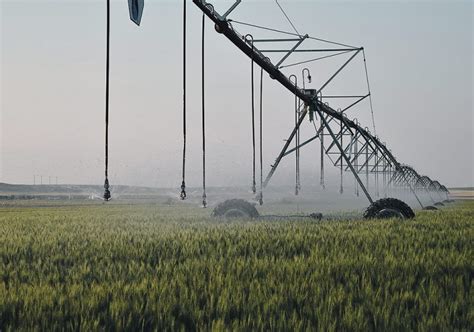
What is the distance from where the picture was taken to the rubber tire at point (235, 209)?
1491 cm

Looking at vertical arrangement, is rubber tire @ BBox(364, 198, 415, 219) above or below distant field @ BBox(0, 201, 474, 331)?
above

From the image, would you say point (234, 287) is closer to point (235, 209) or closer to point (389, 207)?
point (235, 209)

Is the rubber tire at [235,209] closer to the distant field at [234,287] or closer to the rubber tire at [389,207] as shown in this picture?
the rubber tire at [389,207]

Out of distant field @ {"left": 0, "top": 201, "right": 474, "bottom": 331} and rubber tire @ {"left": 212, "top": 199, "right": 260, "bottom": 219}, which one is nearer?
distant field @ {"left": 0, "top": 201, "right": 474, "bottom": 331}

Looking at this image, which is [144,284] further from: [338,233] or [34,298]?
[338,233]

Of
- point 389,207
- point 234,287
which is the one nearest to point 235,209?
point 389,207

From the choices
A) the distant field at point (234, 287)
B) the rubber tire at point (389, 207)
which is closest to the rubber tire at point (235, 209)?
the rubber tire at point (389, 207)

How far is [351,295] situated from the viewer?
15.9 feet

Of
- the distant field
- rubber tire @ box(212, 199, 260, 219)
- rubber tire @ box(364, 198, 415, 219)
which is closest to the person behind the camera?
the distant field

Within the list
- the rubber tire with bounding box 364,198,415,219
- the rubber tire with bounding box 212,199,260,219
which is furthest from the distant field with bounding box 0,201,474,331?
the rubber tire with bounding box 364,198,415,219

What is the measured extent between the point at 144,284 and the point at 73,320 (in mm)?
1131

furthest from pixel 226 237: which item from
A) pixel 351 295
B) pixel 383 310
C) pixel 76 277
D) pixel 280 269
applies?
pixel 383 310

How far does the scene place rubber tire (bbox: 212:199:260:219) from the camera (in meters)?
14.9

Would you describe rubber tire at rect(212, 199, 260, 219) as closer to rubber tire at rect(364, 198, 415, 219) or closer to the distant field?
rubber tire at rect(364, 198, 415, 219)
